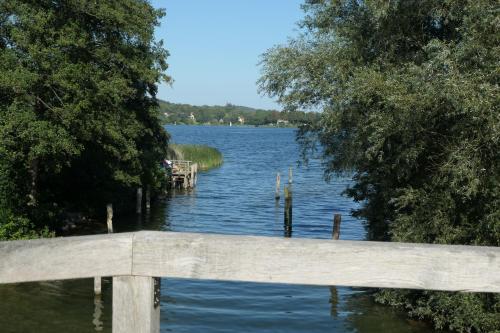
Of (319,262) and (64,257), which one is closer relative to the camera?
(319,262)

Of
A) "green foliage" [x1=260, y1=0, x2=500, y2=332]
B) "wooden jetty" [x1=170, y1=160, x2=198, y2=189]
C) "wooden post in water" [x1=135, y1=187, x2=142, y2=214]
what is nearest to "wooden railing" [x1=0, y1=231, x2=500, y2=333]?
"green foliage" [x1=260, y1=0, x2=500, y2=332]

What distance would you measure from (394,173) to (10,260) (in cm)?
1480

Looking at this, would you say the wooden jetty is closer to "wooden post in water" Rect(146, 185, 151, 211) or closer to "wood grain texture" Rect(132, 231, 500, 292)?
"wooden post in water" Rect(146, 185, 151, 211)

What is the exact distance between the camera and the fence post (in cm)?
325

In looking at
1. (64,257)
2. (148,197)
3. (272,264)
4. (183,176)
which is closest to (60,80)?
(64,257)

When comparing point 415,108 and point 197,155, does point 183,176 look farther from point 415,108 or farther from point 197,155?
point 415,108

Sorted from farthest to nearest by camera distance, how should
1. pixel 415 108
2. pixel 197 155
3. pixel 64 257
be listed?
pixel 197 155
pixel 415 108
pixel 64 257

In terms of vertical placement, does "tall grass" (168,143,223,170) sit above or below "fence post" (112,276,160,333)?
below

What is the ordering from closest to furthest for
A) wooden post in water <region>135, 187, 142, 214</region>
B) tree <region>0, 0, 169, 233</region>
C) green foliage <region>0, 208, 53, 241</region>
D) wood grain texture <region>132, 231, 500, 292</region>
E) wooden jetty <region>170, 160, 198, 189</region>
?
wood grain texture <region>132, 231, 500, 292</region>, green foliage <region>0, 208, 53, 241</region>, tree <region>0, 0, 169, 233</region>, wooden post in water <region>135, 187, 142, 214</region>, wooden jetty <region>170, 160, 198, 189</region>

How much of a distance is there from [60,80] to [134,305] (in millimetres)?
19241

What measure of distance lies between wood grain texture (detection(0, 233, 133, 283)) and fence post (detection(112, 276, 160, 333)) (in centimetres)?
10

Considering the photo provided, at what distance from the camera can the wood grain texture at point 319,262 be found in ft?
10.5

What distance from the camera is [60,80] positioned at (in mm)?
21188

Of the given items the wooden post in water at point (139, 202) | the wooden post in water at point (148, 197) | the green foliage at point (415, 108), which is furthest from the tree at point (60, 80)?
the wooden post in water at point (148, 197)
